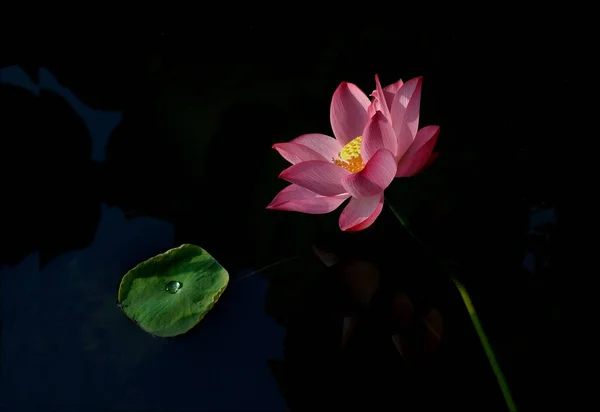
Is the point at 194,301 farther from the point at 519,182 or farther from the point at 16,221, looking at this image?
the point at 519,182

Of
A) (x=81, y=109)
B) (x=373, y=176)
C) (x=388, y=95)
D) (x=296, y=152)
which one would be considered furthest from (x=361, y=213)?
(x=81, y=109)

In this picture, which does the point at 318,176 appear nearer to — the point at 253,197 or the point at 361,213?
the point at 361,213

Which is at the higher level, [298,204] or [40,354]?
[298,204]

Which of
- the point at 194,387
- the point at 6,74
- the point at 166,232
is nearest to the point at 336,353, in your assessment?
the point at 194,387

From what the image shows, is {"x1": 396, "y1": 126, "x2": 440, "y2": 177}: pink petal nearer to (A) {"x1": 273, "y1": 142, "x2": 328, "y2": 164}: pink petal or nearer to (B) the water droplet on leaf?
(A) {"x1": 273, "y1": 142, "x2": 328, "y2": 164}: pink petal

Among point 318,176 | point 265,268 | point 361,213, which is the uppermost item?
point 318,176
